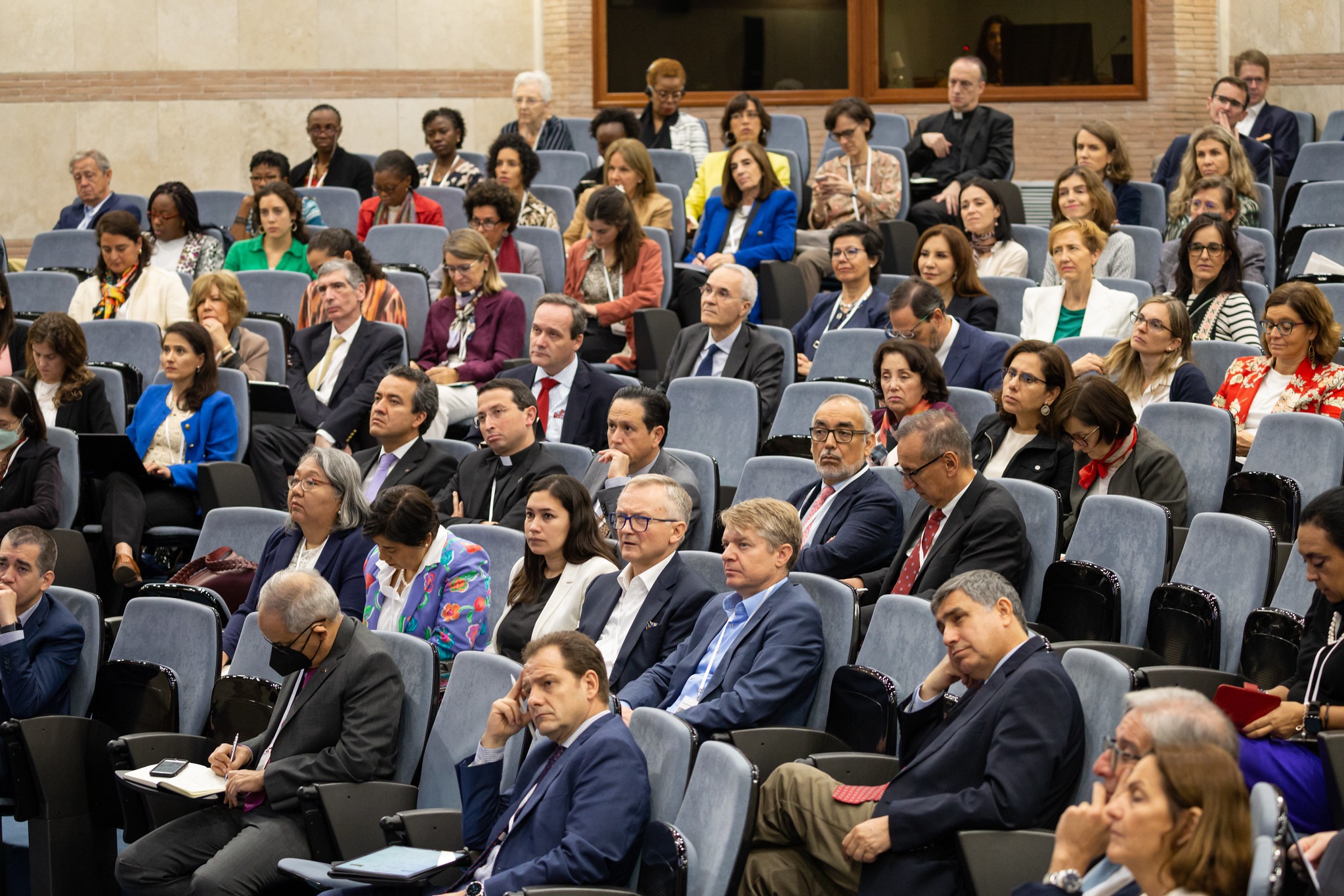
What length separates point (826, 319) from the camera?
19.5 feet

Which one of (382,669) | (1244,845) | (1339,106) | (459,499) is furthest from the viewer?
(1339,106)

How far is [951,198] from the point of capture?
23.2 feet

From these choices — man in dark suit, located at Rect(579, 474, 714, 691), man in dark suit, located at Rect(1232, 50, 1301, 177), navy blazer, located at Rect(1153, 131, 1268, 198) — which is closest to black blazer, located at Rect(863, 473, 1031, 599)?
man in dark suit, located at Rect(579, 474, 714, 691)

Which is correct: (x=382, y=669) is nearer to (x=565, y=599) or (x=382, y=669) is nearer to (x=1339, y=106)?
(x=565, y=599)

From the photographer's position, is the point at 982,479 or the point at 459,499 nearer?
the point at 982,479

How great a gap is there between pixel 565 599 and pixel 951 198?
3958mm

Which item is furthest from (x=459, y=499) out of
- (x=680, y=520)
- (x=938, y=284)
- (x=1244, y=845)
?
(x=1244, y=845)

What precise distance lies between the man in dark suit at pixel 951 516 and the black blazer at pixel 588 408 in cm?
155

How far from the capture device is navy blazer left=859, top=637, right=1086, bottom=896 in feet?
8.99

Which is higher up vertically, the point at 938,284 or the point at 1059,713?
the point at 938,284

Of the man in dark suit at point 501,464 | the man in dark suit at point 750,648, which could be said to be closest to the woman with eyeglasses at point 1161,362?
the man in dark suit at point 750,648

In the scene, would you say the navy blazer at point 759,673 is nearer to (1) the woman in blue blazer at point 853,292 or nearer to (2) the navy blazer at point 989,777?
(2) the navy blazer at point 989,777

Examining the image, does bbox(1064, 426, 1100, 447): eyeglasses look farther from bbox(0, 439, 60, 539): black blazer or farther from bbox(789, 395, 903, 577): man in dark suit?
bbox(0, 439, 60, 539): black blazer

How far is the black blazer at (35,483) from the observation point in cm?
492
